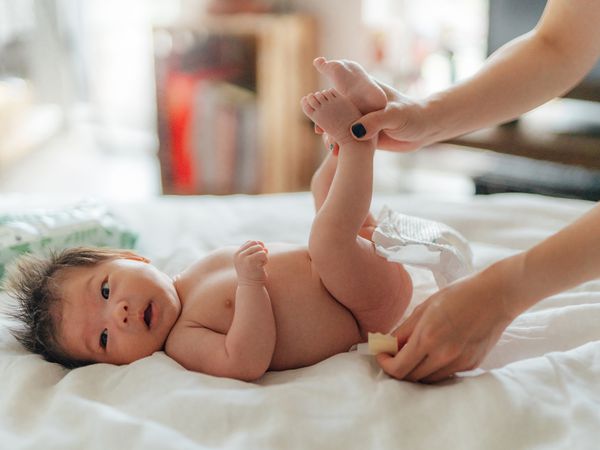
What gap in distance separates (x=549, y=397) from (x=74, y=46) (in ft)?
12.7

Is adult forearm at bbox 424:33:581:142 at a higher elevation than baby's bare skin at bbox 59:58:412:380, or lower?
higher

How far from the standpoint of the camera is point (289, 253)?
3.71 feet

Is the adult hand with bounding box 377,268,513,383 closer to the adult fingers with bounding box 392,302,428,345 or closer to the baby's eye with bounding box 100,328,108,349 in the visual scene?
the adult fingers with bounding box 392,302,428,345

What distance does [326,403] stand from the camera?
2.75 feet

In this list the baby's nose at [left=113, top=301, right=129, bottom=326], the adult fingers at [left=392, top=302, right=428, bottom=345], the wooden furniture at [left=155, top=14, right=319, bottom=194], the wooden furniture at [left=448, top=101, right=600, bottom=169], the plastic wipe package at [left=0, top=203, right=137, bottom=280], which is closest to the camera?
the adult fingers at [left=392, top=302, right=428, bottom=345]

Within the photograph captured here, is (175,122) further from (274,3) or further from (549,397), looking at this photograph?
(549,397)

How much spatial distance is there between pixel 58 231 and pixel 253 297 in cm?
53

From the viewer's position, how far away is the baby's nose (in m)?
1.03

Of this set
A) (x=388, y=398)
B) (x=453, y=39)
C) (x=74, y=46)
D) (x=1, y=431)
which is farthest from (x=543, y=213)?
(x=74, y=46)

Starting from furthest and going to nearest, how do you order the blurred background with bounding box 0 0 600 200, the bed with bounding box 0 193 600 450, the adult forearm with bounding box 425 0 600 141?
the blurred background with bounding box 0 0 600 200
the adult forearm with bounding box 425 0 600 141
the bed with bounding box 0 193 600 450

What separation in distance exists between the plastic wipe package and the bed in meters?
0.25

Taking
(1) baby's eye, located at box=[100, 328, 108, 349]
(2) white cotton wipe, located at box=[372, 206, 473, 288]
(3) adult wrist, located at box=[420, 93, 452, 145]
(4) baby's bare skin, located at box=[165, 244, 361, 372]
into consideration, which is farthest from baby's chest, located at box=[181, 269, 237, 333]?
(3) adult wrist, located at box=[420, 93, 452, 145]

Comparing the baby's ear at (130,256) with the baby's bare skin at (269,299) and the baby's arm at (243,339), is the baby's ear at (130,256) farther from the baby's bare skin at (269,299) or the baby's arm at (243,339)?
the baby's arm at (243,339)

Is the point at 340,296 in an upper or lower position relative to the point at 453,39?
lower
